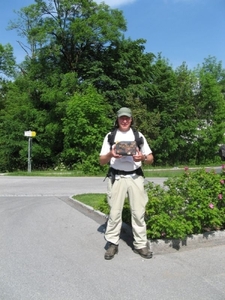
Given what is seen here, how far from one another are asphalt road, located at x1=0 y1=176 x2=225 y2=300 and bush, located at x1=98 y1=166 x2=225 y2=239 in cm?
35

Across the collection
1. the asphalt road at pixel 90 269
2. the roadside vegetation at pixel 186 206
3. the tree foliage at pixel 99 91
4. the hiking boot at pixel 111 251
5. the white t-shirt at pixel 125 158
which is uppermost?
the tree foliage at pixel 99 91

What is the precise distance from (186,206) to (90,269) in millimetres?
Result: 1792

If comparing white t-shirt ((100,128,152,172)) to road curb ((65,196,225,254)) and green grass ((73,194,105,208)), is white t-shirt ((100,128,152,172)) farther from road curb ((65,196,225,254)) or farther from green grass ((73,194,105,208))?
green grass ((73,194,105,208))

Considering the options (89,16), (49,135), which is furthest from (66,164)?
→ (89,16)

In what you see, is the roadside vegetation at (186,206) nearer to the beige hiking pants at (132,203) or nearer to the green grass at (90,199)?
the beige hiking pants at (132,203)

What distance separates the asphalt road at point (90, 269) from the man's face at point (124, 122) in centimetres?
174

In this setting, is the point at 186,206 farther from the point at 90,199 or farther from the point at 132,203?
the point at 90,199

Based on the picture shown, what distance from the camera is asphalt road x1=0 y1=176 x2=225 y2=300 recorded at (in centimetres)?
378

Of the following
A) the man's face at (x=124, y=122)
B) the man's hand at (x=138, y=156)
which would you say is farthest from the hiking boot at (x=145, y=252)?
the man's face at (x=124, y=122)

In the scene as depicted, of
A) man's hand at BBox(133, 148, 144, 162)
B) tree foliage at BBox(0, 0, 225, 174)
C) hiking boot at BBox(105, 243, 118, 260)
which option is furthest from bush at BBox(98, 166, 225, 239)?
tree foliage at BBox(0, 0, 225, 174)

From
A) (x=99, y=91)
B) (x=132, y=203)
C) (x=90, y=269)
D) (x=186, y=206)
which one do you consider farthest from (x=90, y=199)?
(x=99, y=91)

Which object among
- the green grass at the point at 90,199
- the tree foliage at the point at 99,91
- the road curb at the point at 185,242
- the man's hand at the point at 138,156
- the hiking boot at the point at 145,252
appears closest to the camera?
the man's hand at the point at 138,156

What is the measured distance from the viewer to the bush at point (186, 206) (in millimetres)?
5082

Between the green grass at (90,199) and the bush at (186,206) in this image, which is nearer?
the bush at (186,206)
